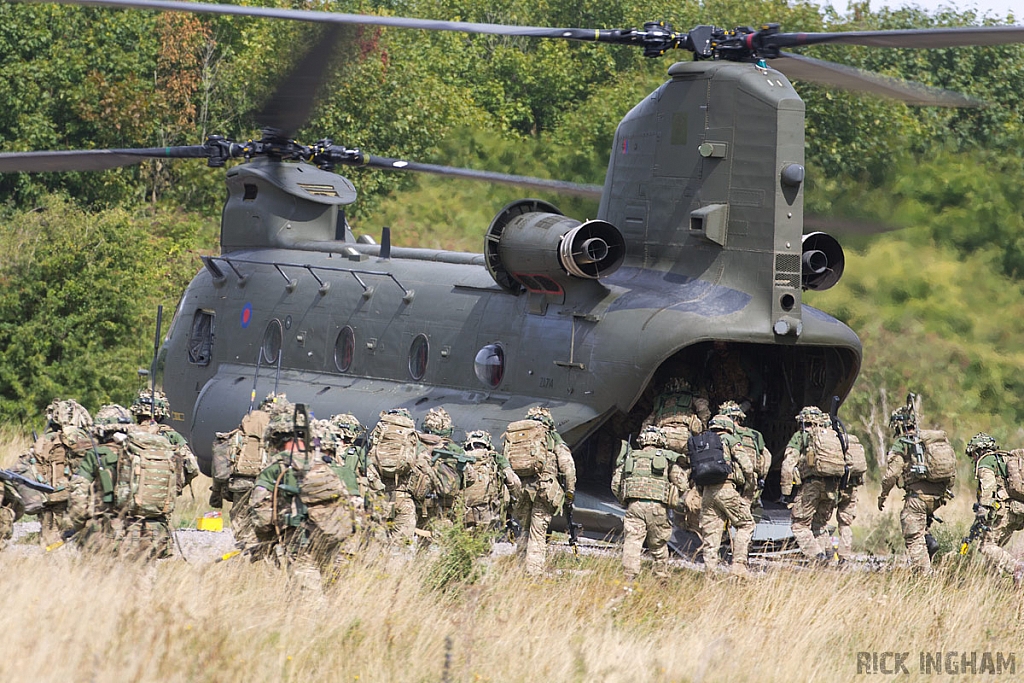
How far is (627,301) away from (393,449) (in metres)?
2.66

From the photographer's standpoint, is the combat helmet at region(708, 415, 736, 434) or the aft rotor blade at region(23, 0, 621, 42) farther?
the combat helmet at region(708, 415, 736, 434)

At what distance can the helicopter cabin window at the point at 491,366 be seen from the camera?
14852 mm

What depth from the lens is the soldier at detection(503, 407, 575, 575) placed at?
41.9 feet

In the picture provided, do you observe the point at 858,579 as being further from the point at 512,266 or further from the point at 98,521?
the point at 98,521

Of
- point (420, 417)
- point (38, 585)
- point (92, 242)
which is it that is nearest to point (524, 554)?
point (420, 417)

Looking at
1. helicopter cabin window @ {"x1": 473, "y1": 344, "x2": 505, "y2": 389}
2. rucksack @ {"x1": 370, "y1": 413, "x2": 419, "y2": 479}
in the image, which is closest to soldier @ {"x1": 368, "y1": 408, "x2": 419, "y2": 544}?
rucksack @ {"x1": 370, "y1": 413, "x2": 419, "y2": 479}

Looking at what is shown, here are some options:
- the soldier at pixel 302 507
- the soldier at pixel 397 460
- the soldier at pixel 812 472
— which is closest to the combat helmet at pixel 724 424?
the soldier at pixel 812 472

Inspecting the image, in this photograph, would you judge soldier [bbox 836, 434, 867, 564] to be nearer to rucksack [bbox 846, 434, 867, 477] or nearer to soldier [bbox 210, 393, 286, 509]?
rucksack [bbox 846, 434, 867, 477]

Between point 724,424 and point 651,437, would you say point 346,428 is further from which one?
point 724,424

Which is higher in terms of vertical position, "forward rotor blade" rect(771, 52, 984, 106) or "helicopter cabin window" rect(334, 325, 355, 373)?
"forward rotor blade" rect(771, 52, 984, 106)

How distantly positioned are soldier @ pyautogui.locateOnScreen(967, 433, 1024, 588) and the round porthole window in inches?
333

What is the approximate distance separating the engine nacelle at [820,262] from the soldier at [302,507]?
20.1 ft

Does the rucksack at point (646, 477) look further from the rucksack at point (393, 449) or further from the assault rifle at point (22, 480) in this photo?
the assault rifle at point (22, 480)

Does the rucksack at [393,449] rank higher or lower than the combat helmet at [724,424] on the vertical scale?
lower
